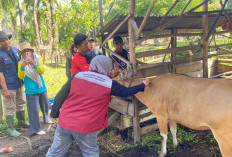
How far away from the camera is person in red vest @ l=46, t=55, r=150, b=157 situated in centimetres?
251

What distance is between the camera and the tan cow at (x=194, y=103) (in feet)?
9.47

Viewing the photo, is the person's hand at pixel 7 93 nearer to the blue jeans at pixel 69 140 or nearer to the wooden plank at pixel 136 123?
the blue jeans at pixel 69 140

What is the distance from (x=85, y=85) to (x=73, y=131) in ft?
2.07

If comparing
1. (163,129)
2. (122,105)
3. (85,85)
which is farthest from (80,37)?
(163,129)

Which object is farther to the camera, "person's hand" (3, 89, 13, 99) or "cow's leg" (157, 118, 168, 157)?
"person's hand" (3, 89, 13, 99)

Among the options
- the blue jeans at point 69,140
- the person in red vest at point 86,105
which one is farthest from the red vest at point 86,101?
the blue jeans at point 69,140

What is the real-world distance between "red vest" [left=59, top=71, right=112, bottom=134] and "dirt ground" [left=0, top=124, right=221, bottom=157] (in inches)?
61.2

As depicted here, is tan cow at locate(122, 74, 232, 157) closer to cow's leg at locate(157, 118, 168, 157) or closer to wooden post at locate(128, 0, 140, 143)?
cow's leg at locate(157, 118, 168, 157)

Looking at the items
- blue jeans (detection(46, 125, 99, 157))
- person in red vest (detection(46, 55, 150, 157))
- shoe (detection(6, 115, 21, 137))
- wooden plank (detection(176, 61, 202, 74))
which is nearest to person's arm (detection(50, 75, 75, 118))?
person in red vest (detection(46, 55, 150, 157))

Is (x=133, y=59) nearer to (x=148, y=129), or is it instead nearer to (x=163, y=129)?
(x=163, y=129)

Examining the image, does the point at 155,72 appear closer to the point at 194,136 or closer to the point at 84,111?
the point at 194,136

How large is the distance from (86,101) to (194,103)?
181 cm

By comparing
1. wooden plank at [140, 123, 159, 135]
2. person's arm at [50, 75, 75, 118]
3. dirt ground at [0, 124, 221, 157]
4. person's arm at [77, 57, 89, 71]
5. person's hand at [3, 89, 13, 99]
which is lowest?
dirt ground at [0, 124, 221, 157]

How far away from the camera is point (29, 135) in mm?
5055
